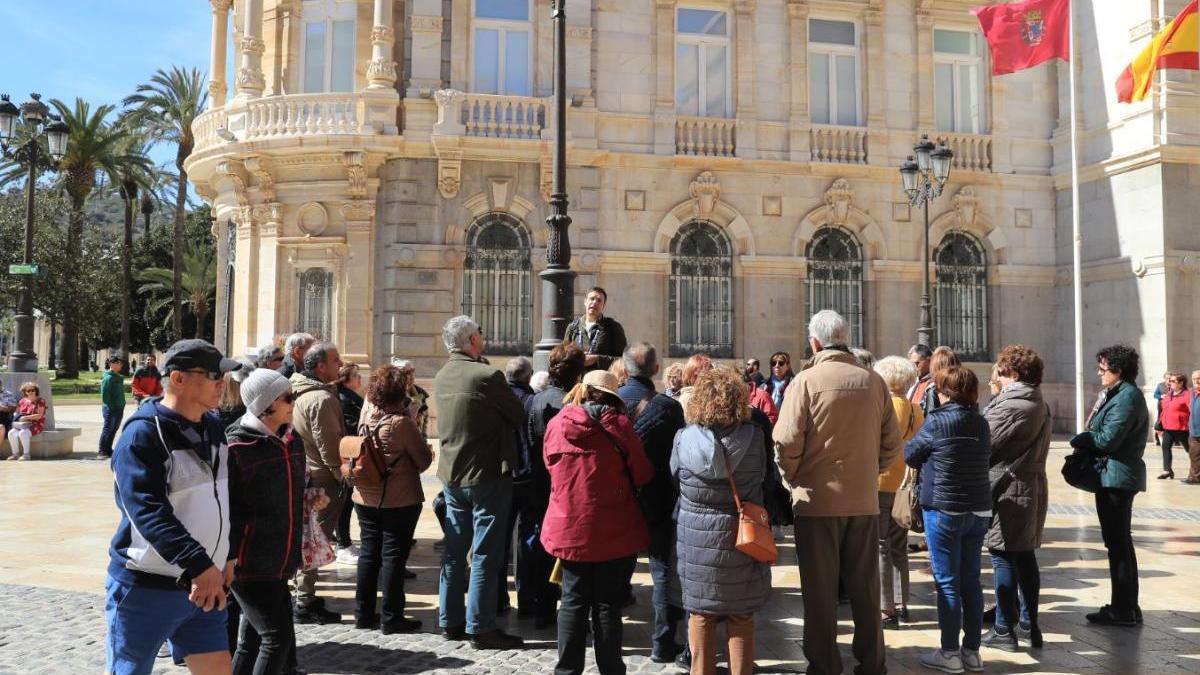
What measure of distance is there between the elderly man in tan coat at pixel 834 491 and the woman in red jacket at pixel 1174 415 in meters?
12.2

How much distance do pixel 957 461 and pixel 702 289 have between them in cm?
1471

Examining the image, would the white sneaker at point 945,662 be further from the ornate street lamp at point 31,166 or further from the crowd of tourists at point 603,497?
the ornate street lamp at point 31,166

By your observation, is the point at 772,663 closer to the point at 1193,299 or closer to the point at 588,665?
the point at 588,665

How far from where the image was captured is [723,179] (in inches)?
783

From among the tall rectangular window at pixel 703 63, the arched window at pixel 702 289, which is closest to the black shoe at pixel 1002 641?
the arched window at pixel 702 289

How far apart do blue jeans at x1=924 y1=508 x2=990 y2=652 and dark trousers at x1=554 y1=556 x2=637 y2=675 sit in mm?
2020

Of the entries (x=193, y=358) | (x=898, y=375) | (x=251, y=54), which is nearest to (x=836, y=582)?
(x=898, y=375)

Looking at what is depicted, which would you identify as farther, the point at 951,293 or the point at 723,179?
the point at 951,293

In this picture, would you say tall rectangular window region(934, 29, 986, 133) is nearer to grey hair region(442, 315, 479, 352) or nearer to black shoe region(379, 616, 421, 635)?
grey hair region(442, 315, 479, 352)

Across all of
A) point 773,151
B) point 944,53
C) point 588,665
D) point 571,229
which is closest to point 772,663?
point 588,665

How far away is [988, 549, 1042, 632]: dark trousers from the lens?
5938 mm

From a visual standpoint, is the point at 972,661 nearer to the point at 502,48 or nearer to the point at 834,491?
the point at 834,491

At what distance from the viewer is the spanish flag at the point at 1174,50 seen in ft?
54.6

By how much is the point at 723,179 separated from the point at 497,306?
18.8 ft
